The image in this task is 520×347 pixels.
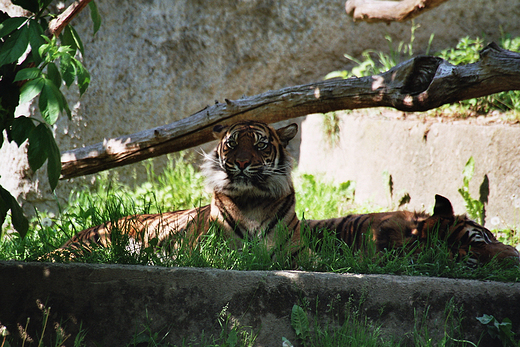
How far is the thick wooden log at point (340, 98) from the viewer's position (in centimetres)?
354

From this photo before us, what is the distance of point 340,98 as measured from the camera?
402 centimetres

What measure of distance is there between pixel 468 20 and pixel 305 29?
8.29ft

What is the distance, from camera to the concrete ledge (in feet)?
9.95

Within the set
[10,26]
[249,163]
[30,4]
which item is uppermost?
[30,4]

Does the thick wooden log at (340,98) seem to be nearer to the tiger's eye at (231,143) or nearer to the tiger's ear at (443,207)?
the tiger's eye at (231,143)

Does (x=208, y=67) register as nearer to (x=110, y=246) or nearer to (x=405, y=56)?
(x=405, y=56)

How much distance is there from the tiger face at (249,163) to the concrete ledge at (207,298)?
3.06ft

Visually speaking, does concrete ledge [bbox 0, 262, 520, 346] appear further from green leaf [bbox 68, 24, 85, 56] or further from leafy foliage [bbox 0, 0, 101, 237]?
green leaf [bbox 68, 24, 85, 56]

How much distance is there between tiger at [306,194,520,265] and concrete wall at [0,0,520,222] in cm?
400

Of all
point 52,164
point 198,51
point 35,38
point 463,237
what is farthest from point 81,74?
point 198,51

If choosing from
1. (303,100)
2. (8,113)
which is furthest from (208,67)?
(8,113)

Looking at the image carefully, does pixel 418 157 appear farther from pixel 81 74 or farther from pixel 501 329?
pixel 81 74

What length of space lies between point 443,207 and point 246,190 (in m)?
1.64

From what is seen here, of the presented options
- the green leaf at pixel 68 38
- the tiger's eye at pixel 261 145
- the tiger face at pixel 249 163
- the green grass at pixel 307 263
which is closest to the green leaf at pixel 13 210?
the green grass at pixel 307 263
